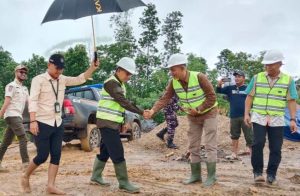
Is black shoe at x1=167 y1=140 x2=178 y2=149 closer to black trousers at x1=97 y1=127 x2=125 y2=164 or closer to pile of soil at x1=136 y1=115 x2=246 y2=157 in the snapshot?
pile of soil at x1=136 y1=115 x2=246 y2=157

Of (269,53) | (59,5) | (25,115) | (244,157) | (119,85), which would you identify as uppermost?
(59,5)

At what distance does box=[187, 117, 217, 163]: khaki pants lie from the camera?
21.4 feet

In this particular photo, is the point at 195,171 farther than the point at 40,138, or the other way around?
the point at 195,171

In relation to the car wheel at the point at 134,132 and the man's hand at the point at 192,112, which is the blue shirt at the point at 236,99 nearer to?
the man's hand at the point at 192,112

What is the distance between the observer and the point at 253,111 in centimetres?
677

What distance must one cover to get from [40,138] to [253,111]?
311 cm

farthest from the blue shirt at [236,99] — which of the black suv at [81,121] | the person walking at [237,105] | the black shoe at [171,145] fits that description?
the black shoe at [171,145]

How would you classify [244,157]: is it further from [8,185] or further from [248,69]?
[248,69]

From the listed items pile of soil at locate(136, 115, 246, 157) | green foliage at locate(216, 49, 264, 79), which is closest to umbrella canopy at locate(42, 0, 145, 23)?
pile of soil at locate(136, 115, 246, 157)

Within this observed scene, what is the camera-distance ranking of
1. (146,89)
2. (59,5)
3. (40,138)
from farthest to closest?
(146,89) → (59,5) → (40,138)

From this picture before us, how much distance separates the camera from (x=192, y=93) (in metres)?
6.45

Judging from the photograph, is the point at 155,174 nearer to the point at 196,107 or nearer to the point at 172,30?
the point at 196,107

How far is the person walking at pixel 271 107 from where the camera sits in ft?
21.7

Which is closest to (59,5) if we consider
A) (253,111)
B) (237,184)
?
(253,111)
